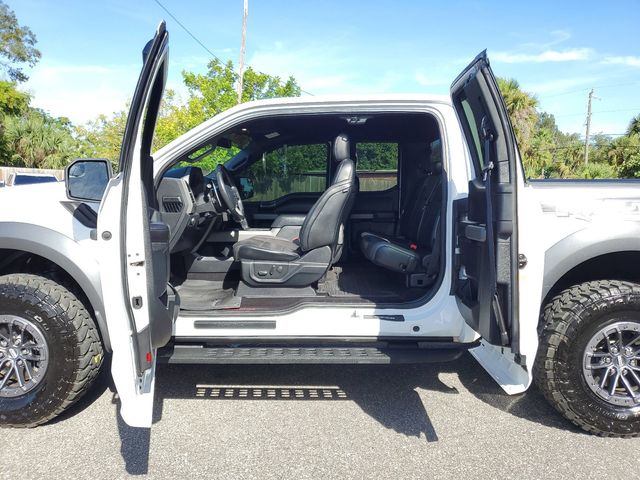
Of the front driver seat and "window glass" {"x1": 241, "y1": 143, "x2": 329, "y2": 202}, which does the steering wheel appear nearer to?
"window glass" {"x1": 241, "y1": 143, "x2": 329, "y2": 202}

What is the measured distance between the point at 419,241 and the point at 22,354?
9.24 feet

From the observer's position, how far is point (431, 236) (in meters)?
3.43

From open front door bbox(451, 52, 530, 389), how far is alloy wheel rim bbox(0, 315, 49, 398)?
2414 millimetres

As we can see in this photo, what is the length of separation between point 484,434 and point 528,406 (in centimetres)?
52

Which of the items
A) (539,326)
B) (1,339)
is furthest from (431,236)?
(1,339)

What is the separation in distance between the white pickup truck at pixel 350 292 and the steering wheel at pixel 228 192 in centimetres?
93

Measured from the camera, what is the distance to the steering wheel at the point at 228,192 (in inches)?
153

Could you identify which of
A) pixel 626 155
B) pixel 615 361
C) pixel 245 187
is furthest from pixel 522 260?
pixel 626 155

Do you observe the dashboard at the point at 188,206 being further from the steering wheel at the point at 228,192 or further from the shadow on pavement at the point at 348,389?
the shadow on pavement at the point at 348,389

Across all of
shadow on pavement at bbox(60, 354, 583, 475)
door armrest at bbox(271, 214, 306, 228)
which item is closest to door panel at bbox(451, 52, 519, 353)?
shadow on pavement at bbox(60, 354, 583, 475)

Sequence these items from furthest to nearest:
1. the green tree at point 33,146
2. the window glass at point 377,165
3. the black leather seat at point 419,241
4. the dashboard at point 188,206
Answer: the green tree at point 33,146
the window glass at point 377,165
the dashboard at point 188,206
the black leather seat at point 419,241

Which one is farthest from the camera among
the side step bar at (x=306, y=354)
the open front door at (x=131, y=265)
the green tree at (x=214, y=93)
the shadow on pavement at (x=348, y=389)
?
the green tree at (x=214, y=93)

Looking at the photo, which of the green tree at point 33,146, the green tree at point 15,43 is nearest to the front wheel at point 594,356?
the green tree at point 33,146

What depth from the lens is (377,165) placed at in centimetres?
462
